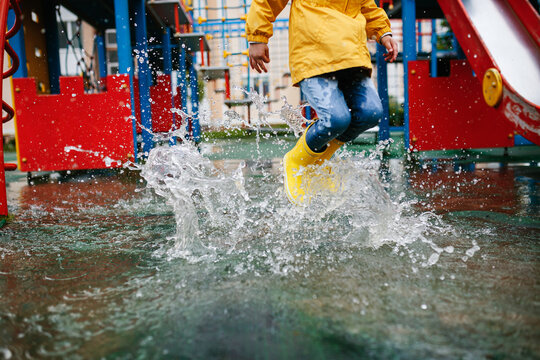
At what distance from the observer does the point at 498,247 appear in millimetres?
2094

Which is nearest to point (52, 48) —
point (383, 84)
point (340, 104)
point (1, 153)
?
point (383, 84)

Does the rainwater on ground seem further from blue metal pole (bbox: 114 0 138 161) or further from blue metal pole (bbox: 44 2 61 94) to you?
blue metal pole (bbox: 44 2 61 94)

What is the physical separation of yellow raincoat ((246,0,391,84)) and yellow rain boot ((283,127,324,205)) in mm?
452

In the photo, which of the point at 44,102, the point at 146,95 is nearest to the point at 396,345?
the point at 44,102

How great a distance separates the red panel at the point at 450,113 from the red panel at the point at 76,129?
313 centimetres

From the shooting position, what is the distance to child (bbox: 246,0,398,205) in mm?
2457

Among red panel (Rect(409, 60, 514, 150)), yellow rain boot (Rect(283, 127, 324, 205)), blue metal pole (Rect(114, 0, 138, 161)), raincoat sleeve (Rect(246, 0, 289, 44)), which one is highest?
blue metal pole (Rect(114, 0, 138, 161))

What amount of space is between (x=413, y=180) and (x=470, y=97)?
197 centimetres

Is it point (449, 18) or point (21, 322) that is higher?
point (449, 18)

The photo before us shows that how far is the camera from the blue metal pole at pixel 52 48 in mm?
8141

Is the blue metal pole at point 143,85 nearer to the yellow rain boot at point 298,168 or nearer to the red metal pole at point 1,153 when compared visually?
the red metal pole at point 1,153

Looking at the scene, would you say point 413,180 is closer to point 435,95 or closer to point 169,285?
point 435,95

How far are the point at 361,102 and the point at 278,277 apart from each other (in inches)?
50.3

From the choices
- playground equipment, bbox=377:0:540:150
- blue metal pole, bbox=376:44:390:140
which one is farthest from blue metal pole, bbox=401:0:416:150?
blue metal pole, bbox=376:44:390:140
